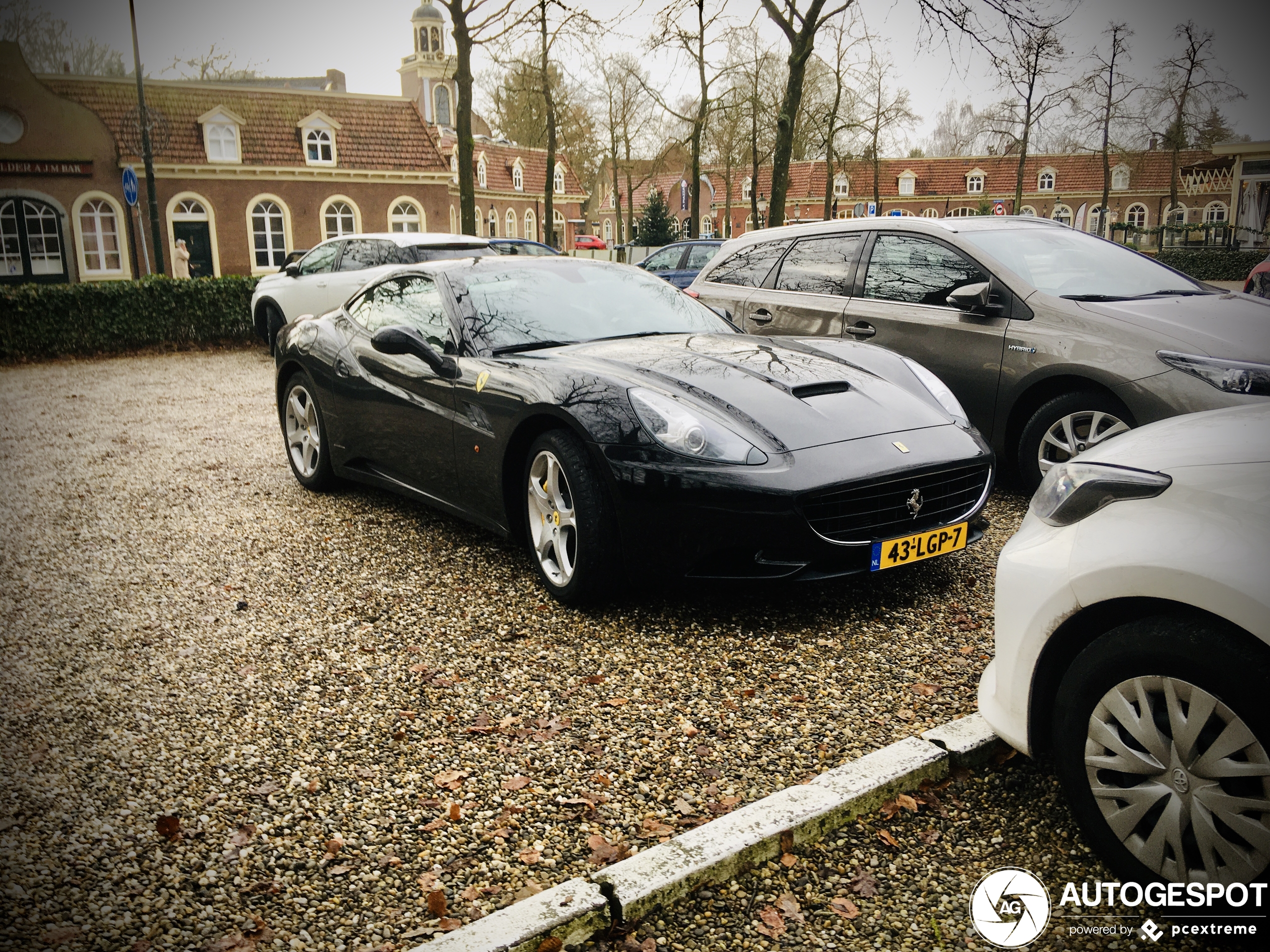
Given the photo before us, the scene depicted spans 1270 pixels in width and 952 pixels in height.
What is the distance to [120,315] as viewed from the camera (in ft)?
52.2

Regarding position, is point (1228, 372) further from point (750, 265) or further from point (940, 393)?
point (750, 265)

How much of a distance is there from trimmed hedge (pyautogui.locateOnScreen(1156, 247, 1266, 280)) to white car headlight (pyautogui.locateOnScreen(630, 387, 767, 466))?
31.6m

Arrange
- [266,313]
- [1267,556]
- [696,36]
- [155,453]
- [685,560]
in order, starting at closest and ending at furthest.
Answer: [1267,556] < [685,560] < [155,453] < [266,313] < [696,36]

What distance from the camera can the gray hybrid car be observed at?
5.07 metres

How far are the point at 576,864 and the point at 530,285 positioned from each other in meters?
3.45

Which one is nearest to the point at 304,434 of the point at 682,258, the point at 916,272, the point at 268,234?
the point at 916,272

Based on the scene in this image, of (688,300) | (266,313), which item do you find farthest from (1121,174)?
(688,300)

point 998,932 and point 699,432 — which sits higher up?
point 699,432

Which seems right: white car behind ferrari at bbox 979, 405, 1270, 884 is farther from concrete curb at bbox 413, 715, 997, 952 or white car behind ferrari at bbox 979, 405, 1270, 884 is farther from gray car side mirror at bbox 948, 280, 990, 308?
gray car side mirror at bbox 948, 280, 990, 308

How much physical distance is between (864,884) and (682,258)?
1811 centimetres

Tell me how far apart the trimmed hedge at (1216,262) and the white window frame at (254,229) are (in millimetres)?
31150

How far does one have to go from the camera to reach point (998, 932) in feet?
7.63

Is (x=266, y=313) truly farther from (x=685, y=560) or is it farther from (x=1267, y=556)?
(x=1267, y=556)

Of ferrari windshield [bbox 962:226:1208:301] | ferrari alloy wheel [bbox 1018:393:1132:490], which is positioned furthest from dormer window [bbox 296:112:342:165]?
ferrari alloy wheel [bbox 1018:393:1132:490]
